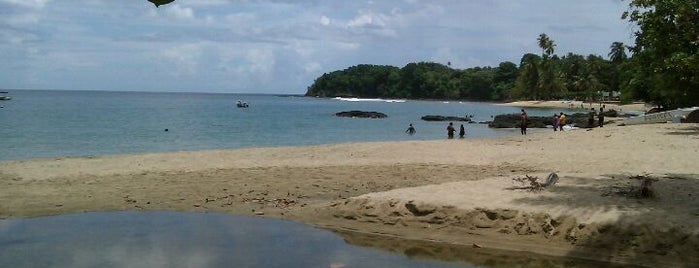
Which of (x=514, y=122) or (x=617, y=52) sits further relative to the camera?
(x=617, y=52)

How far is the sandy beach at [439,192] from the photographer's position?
32.5ft

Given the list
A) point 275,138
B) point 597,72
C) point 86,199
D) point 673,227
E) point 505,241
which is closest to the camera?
point 673,227

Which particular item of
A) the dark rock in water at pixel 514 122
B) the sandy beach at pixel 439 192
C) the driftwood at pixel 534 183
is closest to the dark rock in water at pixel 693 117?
the sandy beach at pixel 439 192

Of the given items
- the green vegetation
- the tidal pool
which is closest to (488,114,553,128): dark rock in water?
the green vegetation

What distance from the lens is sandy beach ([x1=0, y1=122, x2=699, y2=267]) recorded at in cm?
991

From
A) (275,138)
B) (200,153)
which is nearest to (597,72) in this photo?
(275,138)

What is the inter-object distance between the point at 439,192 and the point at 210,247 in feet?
15.3

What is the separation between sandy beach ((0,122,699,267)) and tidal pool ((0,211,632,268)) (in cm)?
57

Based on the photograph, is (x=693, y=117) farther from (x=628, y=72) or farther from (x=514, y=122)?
(x=514, y=122)

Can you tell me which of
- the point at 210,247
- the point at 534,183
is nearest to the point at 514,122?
the point at 534,183

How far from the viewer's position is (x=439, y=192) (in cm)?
1270

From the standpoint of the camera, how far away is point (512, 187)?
12.8m

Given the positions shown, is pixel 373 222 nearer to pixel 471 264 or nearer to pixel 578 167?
pixel 471 264

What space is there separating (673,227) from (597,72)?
132235mm
